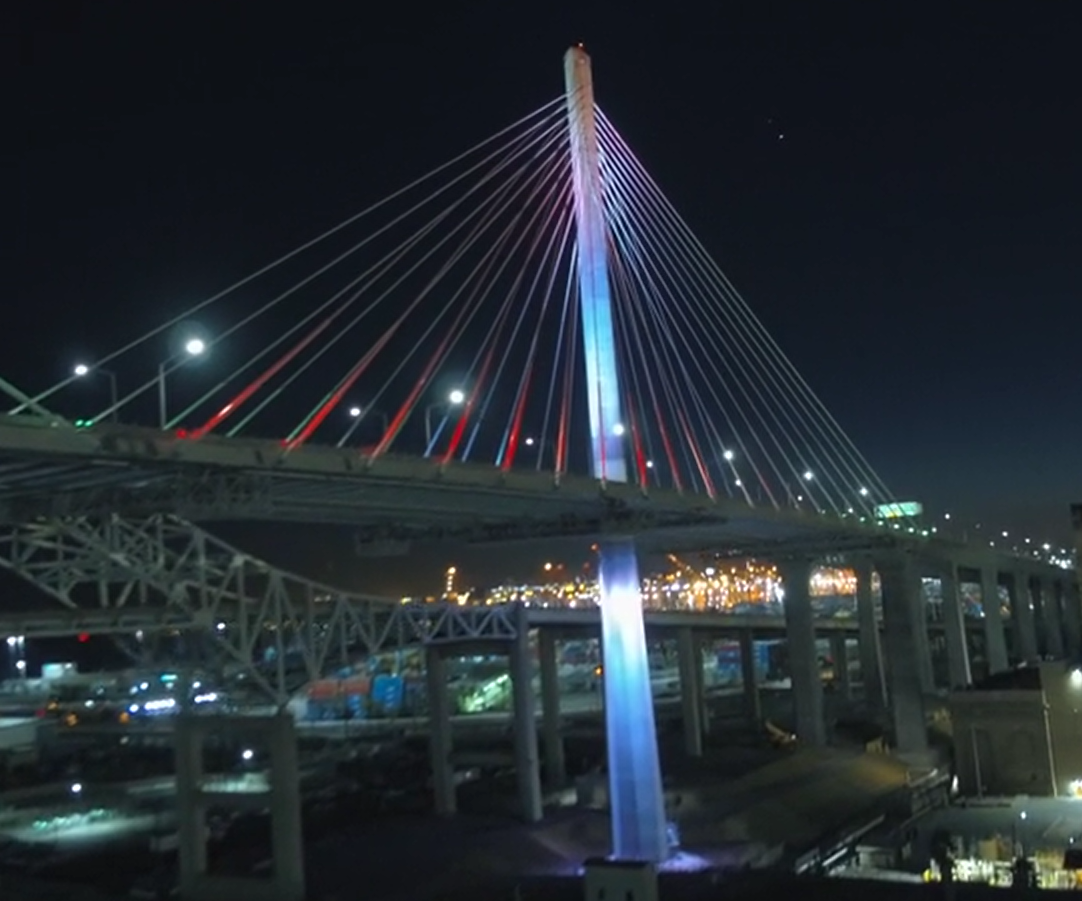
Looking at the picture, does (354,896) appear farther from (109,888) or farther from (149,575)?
(149,575)

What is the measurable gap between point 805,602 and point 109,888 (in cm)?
2622

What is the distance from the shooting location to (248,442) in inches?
596

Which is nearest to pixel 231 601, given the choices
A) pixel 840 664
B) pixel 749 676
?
pixel 749 676

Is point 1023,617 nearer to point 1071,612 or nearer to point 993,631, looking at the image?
point 993,631

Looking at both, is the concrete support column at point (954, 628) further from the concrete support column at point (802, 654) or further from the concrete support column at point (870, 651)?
the concrete support column at point (802, 654)

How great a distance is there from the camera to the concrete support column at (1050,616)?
7231 cm

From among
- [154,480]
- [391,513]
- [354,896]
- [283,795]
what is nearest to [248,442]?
[154,480]

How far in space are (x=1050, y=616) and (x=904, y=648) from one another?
34171 millimetres

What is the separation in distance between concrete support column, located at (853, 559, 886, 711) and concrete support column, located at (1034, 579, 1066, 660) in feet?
66.8

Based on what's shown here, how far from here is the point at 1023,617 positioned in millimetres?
63406

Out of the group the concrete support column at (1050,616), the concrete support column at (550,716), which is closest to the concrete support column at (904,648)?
the concrete support column at (550,716)

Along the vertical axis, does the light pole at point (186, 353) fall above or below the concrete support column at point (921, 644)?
above

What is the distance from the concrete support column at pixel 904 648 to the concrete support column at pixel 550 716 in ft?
36.5

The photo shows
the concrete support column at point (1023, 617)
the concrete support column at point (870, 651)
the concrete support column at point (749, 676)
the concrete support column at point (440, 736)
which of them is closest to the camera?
the concrete support column at point (440, 736)
